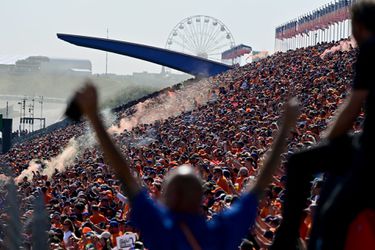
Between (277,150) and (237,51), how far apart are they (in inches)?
3855

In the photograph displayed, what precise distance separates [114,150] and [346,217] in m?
0.81

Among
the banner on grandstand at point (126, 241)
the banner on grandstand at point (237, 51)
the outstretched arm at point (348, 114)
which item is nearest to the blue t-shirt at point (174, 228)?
the outstretched arm at point (348, 114)

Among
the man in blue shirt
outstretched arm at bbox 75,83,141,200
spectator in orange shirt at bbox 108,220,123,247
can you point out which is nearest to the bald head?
the man in blue shirt

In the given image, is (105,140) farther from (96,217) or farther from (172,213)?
(96,217)

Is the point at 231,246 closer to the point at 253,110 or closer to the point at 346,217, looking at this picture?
the point at 346,217

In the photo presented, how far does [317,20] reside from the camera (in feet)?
235

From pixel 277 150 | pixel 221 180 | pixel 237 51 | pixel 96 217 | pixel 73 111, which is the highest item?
pixel 237 51

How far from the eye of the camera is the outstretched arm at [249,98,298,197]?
3756 millimetres

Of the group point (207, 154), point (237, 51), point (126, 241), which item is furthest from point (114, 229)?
point (237, 51)

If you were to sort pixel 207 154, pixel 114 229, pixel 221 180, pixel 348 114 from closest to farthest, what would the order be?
pixel 348 114, pixel 114 229, pixel 221 180, pixel 207 154

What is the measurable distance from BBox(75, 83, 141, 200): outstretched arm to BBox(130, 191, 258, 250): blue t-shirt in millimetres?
48

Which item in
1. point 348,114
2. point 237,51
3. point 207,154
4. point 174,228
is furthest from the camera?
point 237,51

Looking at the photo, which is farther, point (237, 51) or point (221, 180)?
point (237, 51)

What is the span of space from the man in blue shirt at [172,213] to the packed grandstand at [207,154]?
0.83m
